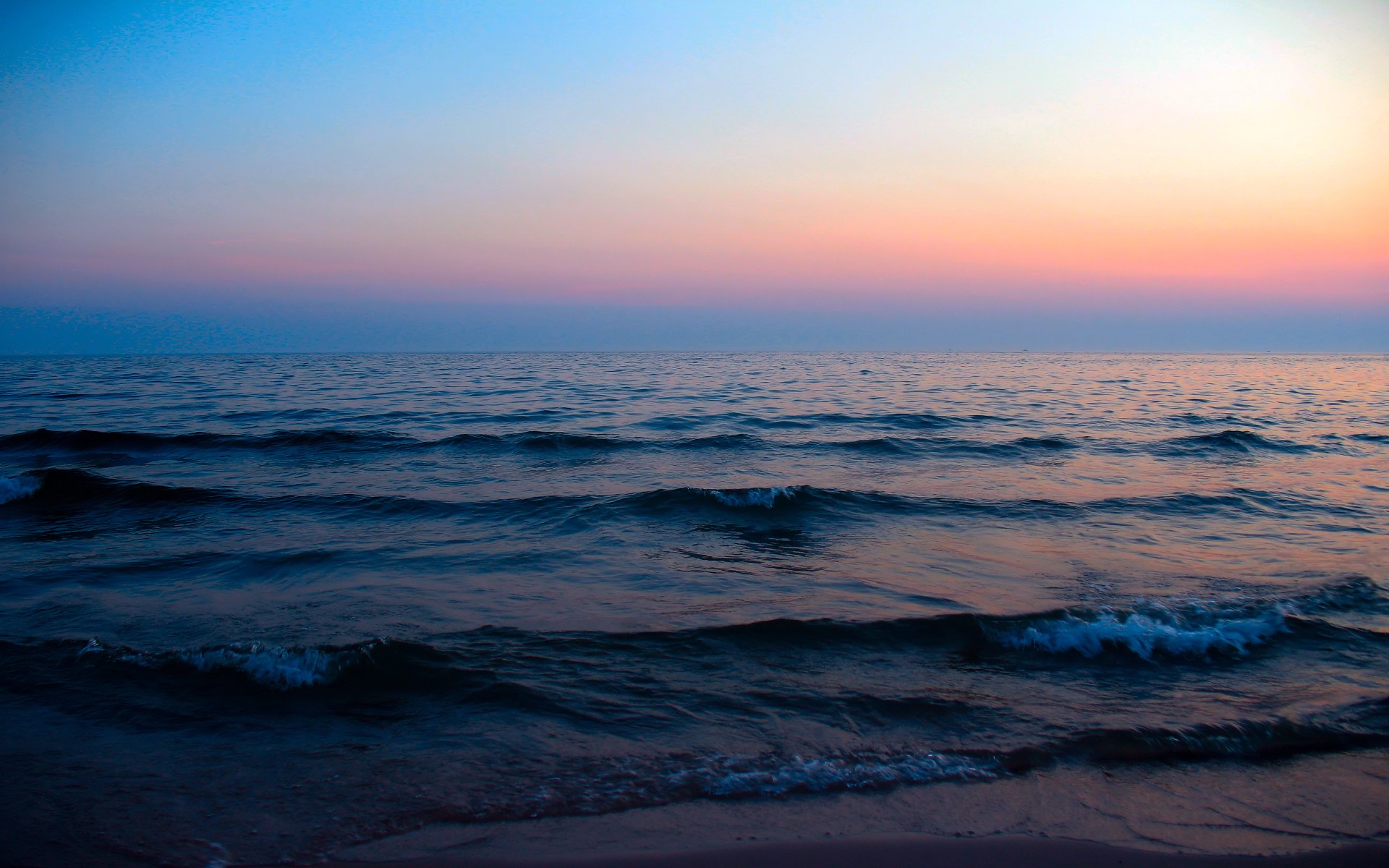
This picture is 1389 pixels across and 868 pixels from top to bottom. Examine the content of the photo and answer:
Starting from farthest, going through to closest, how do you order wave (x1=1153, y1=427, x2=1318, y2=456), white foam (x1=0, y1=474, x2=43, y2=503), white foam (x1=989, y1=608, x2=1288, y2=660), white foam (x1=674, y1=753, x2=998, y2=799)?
wave (x1=1153, y1=427, x2=1318, y2=456) → white foam (x1=0, y1=474, x2=43, y2=503) → white foam (x1=989, y1=608, x2=1288, y2=660) → white foam (x1=674, y1=753, x2=998, y2=799)

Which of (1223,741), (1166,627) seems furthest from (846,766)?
(1166,627)

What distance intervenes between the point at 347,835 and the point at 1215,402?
3433 cm

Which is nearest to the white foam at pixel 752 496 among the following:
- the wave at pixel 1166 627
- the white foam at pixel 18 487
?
the wave at pixel 1166 627

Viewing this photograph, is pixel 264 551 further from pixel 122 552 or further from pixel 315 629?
pixel 315 629

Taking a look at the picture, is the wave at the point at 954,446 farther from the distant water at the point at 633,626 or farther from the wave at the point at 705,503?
the wave at the point at 705,503

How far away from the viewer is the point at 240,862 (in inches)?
133

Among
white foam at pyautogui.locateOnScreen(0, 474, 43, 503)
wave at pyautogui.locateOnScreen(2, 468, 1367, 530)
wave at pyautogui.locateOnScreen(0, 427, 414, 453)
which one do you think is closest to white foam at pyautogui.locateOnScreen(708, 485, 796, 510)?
wave at pyautogui.locateOnScreen(2, 468, 1367, 530)

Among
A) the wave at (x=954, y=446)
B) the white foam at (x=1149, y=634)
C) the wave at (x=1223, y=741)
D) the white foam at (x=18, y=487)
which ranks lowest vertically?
the white foam at (x=18, y=487)

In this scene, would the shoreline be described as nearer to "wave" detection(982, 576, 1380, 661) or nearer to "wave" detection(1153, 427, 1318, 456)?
"wave" detection(982, 576, 1380, 661)

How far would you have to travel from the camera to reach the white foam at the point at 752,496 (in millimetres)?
11422

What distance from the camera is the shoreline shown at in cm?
341

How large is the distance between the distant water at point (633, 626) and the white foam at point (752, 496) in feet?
0.29

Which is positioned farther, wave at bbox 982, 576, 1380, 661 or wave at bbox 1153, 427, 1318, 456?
wave at bbox 1153, 427, 1318, 456

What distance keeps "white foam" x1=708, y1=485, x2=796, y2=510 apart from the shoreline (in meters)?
7.81
